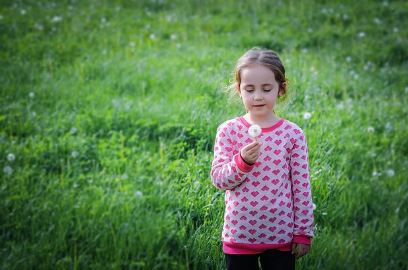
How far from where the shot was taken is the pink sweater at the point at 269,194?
213cm

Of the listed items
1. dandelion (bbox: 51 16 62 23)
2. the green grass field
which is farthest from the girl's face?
dandelion (bbox: 51 16 62 23)

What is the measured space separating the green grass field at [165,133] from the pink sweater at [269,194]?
0.67 meters

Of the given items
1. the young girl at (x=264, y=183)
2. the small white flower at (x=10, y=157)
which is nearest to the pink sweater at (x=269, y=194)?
the young girl at (x=264, y=183)

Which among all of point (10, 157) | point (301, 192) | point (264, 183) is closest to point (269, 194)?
point (264, 183)

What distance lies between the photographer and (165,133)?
4.32 m

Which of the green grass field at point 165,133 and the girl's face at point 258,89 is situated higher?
the girl's face at point 258,89

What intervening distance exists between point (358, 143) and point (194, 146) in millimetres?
1430

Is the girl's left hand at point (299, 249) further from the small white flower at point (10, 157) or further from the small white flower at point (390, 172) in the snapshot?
the small white flower at point (10, 157)

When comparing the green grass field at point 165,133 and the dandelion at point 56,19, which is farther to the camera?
the dandelion at point 56,19

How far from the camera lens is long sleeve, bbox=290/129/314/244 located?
217 cm

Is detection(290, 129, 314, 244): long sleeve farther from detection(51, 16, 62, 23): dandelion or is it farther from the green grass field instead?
detection(51, 16, 62, 23): dandelion

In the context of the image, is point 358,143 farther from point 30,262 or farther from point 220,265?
→ point 30,262

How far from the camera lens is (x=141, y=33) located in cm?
714

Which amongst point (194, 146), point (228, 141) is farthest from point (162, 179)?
point (228, 141)
